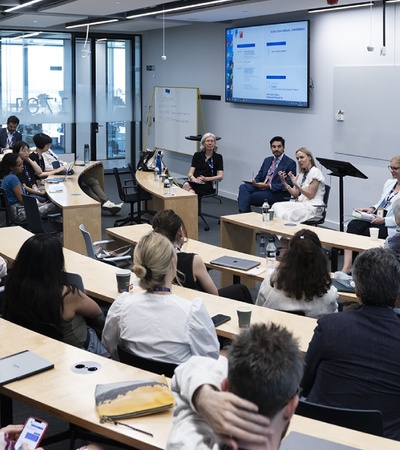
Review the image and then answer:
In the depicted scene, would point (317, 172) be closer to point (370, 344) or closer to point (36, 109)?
point (370, 344)

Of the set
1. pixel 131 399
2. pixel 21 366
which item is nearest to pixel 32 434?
→ pixel 131 399

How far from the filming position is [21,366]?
3.15 metres

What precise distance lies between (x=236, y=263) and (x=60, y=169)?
16.7ft

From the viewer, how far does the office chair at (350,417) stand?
260 centimetres

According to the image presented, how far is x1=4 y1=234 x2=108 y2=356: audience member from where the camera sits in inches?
152

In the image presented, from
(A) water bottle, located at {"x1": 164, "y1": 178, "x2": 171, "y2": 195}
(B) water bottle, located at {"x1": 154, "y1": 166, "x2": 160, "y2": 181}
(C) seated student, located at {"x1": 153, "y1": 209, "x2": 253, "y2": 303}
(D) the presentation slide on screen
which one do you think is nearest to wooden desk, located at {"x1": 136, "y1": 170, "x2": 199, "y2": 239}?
(A) water bottle, located at {"x1": 164, "y1": 178, "x2": 171, "y2": 195}

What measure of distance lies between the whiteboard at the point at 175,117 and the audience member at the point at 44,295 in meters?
9.30

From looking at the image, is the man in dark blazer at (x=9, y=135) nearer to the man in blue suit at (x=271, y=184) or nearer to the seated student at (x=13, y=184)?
the seated student at (x=13, y=184)

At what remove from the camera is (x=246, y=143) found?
11.8 meters

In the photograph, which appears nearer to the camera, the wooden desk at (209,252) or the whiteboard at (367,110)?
the wooden desk at (209,252)

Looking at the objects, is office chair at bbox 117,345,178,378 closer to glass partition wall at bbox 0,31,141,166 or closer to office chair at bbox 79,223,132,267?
office chair at bbox 79,223,132,267

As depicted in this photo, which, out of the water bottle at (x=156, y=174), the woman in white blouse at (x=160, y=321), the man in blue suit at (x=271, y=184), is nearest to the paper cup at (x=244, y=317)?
the woman in white blouse at (x=160, y=321)

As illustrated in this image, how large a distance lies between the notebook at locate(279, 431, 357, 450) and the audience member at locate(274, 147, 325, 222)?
5.68 m

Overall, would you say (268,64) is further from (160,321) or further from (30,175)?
(160,321)
